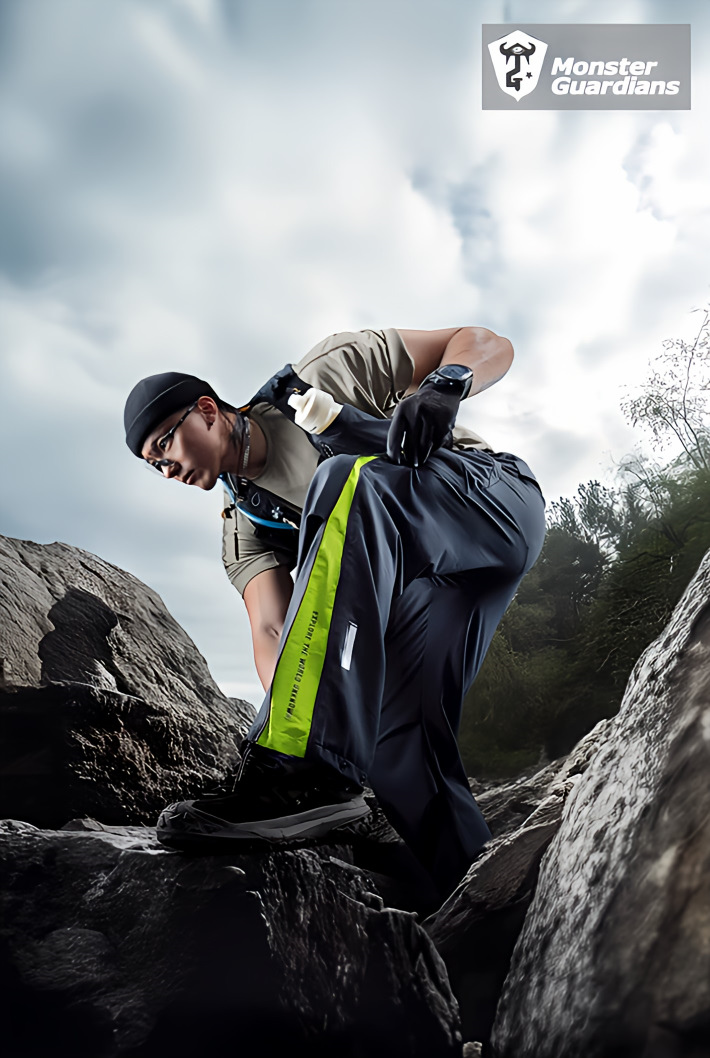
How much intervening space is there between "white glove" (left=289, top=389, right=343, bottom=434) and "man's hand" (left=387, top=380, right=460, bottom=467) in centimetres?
11

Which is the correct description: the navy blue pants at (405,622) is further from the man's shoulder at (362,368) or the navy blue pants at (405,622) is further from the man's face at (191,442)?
the man's face at (191,442)

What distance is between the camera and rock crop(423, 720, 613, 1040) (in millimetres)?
782

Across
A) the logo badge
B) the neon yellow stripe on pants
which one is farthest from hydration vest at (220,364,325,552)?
the logo badge

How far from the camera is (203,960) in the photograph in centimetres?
74

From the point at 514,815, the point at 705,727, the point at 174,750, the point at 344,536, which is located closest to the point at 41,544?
the point at 174,750

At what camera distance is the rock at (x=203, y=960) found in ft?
2.31

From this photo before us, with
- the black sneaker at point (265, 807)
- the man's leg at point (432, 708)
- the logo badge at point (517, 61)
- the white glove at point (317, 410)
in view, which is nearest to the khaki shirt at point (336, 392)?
the white glove at point (317, 410)

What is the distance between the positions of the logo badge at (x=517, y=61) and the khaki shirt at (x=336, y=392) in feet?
2.02

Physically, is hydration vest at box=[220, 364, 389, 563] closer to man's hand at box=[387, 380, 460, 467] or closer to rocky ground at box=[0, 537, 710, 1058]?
man's hand at box=[387, 380, 460, 467]

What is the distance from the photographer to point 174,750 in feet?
3.96

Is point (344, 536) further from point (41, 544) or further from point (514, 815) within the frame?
point (41, 544)

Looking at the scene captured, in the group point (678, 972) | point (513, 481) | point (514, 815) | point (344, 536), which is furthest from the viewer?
point (514, 815)

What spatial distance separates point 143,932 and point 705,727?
0.61 metres

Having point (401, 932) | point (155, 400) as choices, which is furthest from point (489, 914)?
point (155, 400)
